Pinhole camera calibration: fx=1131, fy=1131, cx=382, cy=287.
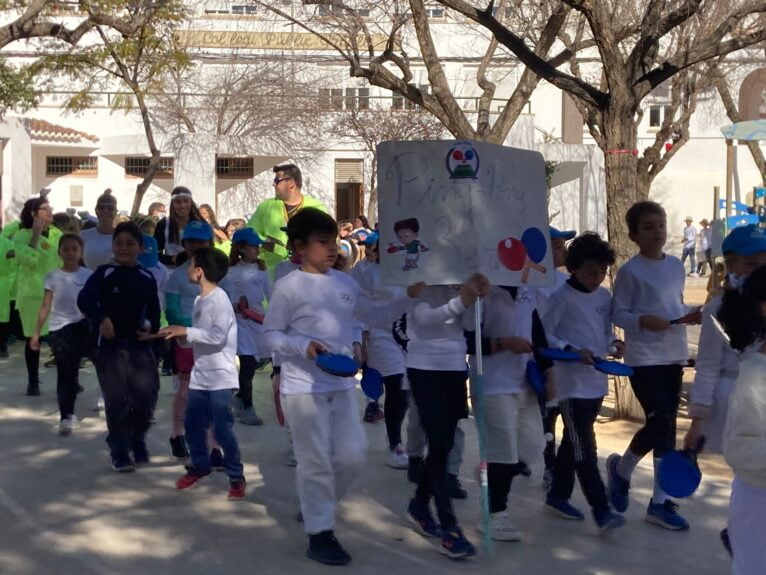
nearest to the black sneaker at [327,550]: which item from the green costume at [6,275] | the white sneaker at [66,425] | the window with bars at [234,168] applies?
the white sneaker at [66,425]

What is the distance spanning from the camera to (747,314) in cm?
382

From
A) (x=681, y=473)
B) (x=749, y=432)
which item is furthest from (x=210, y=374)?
(x=749, y=432)

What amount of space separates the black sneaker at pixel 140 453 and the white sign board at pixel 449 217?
2.95 meters

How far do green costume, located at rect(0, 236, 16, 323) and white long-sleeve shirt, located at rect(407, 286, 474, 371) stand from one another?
26.2 feet

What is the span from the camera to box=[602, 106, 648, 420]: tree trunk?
361 inches

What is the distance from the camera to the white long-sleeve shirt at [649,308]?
6395 mm

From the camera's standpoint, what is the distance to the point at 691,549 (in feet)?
20.1

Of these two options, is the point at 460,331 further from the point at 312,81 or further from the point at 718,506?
the point at 312,81

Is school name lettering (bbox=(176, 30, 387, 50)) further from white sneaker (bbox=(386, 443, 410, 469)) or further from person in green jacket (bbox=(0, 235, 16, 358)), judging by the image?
white sneaker (bbox=(386, 443, 410, 469))

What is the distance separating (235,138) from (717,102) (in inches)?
662

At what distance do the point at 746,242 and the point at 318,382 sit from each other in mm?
2217

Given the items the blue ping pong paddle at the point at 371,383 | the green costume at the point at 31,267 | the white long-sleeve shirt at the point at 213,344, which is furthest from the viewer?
the green costume at the point at 31,267

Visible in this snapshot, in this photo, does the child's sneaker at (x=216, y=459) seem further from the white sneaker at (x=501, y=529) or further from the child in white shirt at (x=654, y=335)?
the child in white shirt at (x=654, y=335)

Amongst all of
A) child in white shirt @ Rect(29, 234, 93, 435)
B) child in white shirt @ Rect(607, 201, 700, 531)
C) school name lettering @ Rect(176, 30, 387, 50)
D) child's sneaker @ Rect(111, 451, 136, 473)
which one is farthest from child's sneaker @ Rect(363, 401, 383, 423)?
school name lettering @ Rect(176, 30, 387, 50)
